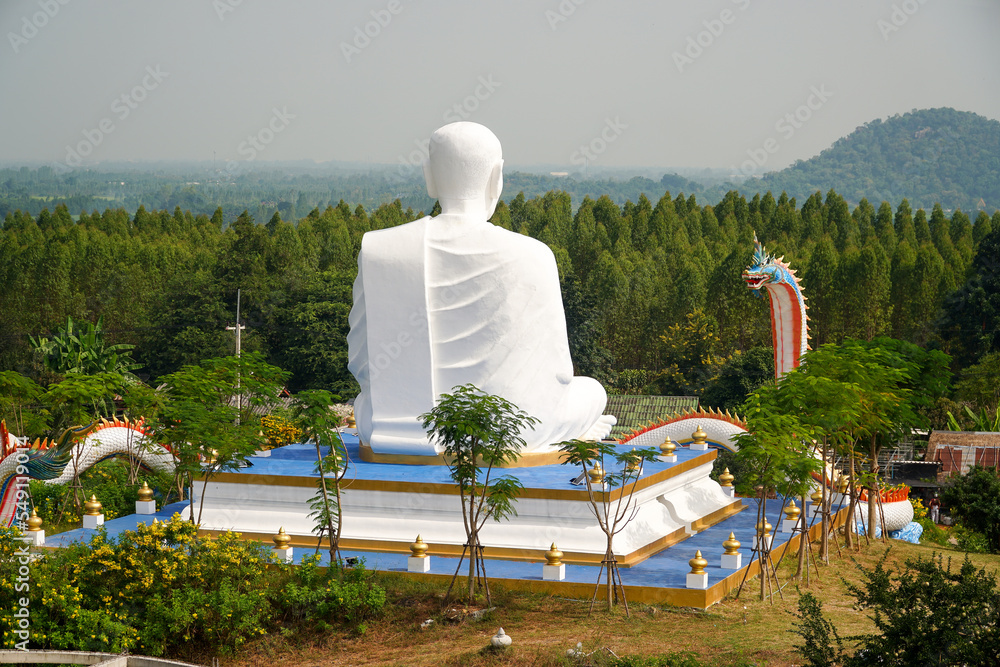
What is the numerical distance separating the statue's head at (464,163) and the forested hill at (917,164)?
74407 mm

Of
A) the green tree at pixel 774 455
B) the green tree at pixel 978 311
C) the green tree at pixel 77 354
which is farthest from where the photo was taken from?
the green tree at pixel 978 311

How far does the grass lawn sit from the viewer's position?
32.5ft

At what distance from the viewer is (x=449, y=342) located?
14.1 m

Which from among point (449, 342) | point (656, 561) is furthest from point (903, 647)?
point (449, 342)

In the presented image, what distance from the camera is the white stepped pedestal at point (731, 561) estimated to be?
12289mm

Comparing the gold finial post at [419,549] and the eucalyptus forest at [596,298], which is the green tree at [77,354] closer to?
the eucalyptus forest at [596,298]

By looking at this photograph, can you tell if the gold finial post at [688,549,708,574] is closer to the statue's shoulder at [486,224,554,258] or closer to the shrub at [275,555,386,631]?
the shrub at [275,555,386,631]

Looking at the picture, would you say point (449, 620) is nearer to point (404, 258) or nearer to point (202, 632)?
point (202, 632)

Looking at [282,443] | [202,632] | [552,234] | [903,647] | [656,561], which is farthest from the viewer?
[552,234]

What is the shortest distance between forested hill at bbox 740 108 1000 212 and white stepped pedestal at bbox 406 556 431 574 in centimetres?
7765

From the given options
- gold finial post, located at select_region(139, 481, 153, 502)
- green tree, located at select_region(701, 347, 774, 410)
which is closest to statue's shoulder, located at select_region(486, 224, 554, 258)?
gold finial post, located at select_region(139, 481, 153, 502)

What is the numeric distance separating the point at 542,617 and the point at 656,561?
6.91 ft

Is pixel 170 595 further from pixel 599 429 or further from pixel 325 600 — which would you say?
pixel 599 429

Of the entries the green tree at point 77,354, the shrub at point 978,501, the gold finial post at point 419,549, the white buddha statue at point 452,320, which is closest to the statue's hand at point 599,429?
the white buddha statue at point 452,320
